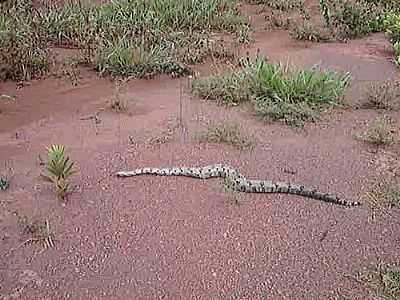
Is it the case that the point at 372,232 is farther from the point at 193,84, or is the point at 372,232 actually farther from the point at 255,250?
the point at 193,84

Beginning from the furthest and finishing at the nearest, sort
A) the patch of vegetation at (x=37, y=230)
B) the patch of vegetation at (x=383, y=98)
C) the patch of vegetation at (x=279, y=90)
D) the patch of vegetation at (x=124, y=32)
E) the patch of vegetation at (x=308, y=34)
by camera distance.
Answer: the patch of vegetation at (x=308, y=34), the patch of vegetation at (x=124, y=32), the patch of vegetation at (x=383, y=98), the patch of vegetation at (x=279, y=90), the patch of vegetation at (x=37, y=230)

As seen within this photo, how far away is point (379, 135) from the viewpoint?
562cm

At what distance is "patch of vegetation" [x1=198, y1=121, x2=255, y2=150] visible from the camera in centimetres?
557

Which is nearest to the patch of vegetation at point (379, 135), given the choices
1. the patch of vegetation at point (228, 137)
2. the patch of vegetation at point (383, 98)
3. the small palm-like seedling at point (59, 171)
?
the patch of vegetation at point (383, 98)

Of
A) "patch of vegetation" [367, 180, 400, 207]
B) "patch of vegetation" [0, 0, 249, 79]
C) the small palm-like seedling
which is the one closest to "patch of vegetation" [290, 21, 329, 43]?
"patch of vegetation" [0, 0, 249, 79]

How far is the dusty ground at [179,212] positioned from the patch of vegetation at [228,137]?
8 cm

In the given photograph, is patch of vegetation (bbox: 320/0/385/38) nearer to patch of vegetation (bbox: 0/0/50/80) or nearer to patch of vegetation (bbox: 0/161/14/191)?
patch of vegetation (bbox: 0/0/50/80)

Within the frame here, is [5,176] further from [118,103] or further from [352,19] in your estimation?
Result: [352,19]

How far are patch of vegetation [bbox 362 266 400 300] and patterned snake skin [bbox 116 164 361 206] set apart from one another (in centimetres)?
85

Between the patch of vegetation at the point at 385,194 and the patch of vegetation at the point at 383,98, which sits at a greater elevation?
the patch of vegetation at the point at 383,98

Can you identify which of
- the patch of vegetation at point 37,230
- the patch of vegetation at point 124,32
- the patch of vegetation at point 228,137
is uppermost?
the patch of vegetation at point 124,32

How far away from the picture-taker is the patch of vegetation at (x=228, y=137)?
5566 mm

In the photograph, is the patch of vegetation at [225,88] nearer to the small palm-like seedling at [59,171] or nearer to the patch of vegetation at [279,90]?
the patch of vegetation at [279,90]

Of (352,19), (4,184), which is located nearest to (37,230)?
(4,184)
